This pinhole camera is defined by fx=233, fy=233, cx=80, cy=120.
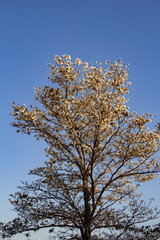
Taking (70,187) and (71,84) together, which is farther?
(71,84)

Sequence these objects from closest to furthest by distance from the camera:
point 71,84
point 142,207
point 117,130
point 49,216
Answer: point 142,207 < point 49,216 < point 117,130 < point 71,84

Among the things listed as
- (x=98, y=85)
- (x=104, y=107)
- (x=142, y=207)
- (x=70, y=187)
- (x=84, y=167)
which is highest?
(x=98, y=85)

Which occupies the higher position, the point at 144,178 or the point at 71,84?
the point at 71,84

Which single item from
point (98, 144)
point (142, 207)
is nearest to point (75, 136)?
point (98, 144)

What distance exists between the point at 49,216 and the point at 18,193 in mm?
1353

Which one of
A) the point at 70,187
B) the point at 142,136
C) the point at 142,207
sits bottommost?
the point at 142,207

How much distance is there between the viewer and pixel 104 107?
28.2 ft

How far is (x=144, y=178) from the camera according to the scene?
972cm

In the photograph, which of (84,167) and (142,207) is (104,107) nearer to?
(84,167)

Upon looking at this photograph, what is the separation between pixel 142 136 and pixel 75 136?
2.46 m

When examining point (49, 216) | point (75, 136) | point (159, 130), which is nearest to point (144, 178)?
point (159, 130)

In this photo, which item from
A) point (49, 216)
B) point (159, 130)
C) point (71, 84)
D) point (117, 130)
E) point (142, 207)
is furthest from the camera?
point (71, 84)

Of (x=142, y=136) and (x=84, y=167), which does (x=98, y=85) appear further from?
(x=84, y=167)

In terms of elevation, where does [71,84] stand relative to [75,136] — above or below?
above
